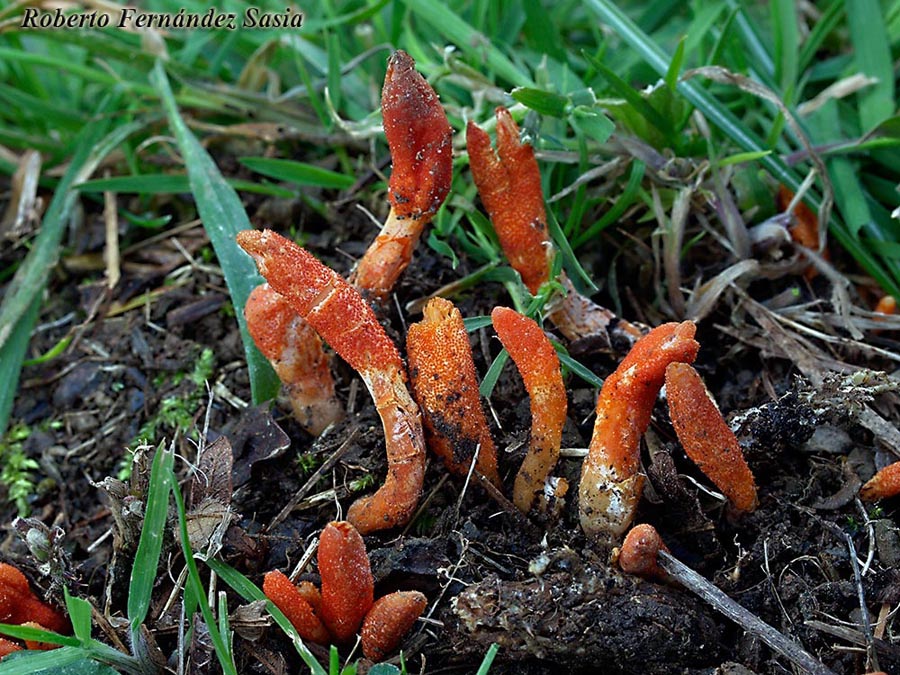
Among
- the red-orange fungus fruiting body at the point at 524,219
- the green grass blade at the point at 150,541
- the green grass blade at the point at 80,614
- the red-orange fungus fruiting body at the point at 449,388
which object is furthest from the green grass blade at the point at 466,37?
the green grass blade at the point at 80,614

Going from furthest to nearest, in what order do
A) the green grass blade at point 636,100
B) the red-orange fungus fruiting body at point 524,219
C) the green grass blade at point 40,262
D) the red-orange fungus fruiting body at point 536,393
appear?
the green grass blade at point 40,262 → the green grass blade at point 636,100 → the red-orange fungus fruiting body at point 524,219 → the red-orange fungus fruiting body at point 536,393

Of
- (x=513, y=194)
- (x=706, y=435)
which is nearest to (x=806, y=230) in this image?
(x=513, y=194)

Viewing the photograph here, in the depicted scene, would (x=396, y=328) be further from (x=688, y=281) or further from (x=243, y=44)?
(x=243, y=44)

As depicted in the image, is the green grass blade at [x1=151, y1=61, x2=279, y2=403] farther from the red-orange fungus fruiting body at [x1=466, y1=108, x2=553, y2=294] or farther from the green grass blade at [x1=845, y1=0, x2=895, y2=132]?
the green grass blade at [x1=845, y1=0, x2=895, y2=132]

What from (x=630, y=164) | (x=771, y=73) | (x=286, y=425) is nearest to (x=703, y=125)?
(x=630, y=164)

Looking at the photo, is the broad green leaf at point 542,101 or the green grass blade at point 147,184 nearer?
the broad green leaf at point 542,101

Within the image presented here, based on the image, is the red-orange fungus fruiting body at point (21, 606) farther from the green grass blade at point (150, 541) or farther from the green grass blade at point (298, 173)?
the green grass blade at point (298, 173)

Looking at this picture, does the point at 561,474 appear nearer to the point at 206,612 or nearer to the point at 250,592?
the point at 250,592

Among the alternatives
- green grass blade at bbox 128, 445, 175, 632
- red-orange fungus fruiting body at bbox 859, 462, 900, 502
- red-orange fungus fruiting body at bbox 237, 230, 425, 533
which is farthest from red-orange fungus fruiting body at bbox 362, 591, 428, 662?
red-orange fungus fruiting body at bbox 859, 462, 900, 502
